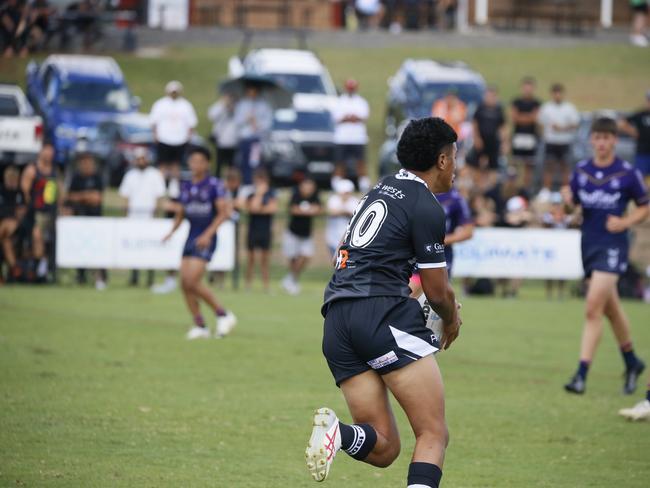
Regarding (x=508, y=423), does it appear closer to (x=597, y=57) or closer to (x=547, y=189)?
(x=547, y=189)

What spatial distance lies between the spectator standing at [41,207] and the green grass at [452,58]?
62.2ft

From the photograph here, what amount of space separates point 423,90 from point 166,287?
13.4 meters

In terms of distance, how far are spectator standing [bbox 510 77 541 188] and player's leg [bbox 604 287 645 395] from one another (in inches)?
669

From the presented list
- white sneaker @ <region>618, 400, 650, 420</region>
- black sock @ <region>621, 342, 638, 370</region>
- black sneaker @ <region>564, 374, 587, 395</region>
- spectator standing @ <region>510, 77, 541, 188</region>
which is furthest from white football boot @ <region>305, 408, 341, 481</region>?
spectator standing @ <region>510, 77, 541, 188</region>

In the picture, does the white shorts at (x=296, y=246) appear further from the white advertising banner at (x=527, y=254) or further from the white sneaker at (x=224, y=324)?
the white sneaker at (x=224, y=324)

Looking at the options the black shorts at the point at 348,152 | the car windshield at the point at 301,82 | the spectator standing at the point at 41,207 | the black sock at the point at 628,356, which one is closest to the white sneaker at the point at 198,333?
the black sock at the point at 628,356

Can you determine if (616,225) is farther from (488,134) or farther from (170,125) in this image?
(488,134)

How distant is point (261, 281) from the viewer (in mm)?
24219

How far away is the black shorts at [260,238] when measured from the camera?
22.8 metres

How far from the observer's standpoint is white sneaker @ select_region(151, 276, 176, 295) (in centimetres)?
2164

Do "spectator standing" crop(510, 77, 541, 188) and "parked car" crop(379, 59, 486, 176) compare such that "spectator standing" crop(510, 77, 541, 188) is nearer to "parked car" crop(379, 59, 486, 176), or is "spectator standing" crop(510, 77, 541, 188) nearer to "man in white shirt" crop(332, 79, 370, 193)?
"parked car" crop(379, 59, 486, 176)

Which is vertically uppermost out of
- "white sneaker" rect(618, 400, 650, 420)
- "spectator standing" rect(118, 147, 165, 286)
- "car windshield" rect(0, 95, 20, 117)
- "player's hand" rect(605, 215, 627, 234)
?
"car windshield" rect(0, 95, 20, 117)

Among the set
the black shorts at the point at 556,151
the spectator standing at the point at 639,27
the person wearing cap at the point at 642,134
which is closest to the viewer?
the person wearing cap at the point at 642,134

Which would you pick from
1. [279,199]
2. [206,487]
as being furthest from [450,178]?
[279,199]
